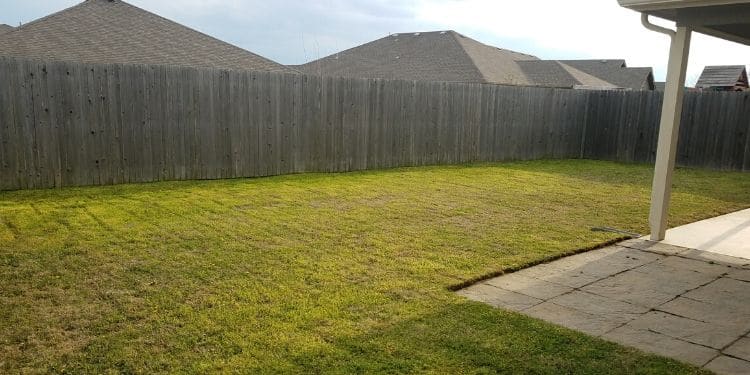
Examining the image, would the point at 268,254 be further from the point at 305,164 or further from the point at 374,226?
the point at 305,164

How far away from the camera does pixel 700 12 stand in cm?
491

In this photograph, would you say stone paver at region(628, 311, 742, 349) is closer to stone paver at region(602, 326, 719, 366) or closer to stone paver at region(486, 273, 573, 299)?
stone paver at region(602, 326, 719, 366)

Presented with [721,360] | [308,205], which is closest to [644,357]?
[721,360]

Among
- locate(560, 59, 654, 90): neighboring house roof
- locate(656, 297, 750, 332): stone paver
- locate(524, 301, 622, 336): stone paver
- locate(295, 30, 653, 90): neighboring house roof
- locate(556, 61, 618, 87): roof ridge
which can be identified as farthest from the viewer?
locate(560, 59, 654, 90): neighboring house roof

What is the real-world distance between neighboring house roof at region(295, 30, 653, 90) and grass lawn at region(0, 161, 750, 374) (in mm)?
15129

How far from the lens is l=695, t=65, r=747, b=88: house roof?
85.1 ft

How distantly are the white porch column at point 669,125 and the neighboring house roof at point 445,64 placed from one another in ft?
54.4

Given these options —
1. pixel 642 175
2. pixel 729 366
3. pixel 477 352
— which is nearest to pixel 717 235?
pixel 729 366

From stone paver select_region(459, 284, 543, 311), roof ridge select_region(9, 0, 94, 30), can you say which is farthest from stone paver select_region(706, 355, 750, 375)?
roof ridge select_region(9, 0, 94, 30)

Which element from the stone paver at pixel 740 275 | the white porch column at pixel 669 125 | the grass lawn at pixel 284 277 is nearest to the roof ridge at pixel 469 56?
the grass lawn at pixel 284 277

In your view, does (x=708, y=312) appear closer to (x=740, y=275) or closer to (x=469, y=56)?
(x=740, y=275)

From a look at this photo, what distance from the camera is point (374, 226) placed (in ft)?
18.8

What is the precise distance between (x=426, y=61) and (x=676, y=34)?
60.5ft

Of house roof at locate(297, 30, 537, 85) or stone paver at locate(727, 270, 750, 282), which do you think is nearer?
stone paver at locate(727, 270, 750, 282)
